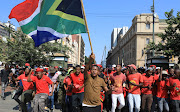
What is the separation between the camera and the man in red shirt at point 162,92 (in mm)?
6500

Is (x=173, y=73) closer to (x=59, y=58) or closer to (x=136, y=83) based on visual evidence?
(x=136, y=83)

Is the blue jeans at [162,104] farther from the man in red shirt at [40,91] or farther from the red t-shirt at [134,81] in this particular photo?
the man in red shirt at [40,91]

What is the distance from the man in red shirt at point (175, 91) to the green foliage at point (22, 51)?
12.5m

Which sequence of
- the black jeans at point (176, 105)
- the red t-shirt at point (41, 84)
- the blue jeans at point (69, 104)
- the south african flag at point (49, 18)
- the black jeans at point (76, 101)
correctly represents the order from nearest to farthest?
the south african flag at point (49, 18)
the black jeans at point (176, 105)
the red t-shirt at point (41, 84)
the black jeans at point (76, 101)
the blue jeans at point (69, 104)

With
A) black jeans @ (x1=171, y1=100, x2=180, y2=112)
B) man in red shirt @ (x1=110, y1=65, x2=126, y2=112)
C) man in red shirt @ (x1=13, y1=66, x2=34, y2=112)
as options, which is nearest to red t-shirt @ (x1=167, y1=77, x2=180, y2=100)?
black jeans @ (x1=171, y1=100, x2=180, y2=112)

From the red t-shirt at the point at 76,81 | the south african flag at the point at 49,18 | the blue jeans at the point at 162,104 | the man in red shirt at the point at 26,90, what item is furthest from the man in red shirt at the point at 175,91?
the man in red shirt at the point at 26,90

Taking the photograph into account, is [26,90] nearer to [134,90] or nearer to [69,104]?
[69,104]

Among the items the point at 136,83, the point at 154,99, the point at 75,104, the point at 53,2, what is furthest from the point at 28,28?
the point at 154,99

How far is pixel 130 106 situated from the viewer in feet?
21.6

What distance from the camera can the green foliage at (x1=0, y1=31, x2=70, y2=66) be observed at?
1622 centimetres

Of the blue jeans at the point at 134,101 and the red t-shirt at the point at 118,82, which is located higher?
the red t-shirt at the point at 118,82

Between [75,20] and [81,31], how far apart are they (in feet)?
1.38

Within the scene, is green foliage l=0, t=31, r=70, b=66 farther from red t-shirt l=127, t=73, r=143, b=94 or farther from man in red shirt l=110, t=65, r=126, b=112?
red t-shirt l=127, t=73, r=143, b=94

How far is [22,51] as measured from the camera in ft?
53.6
